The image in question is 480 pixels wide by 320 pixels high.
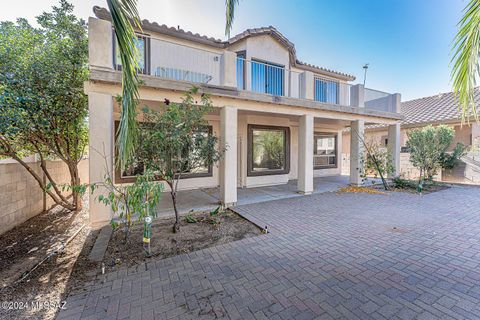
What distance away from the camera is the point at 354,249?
371cm

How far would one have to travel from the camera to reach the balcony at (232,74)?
20.3 feet

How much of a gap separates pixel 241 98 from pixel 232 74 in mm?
750

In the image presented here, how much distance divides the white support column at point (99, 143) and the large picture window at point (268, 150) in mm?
5787

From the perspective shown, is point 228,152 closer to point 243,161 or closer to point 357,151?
point 243,161

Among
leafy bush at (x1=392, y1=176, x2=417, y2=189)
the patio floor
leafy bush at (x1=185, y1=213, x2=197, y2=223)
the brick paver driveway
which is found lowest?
the brick paver driveway

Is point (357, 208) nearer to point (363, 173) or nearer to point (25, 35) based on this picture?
point (363, 173)

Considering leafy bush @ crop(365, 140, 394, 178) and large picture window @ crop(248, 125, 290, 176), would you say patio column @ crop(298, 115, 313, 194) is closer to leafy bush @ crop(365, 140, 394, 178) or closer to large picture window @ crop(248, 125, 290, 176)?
large picture window @ crop(248, 125, 290, 176)

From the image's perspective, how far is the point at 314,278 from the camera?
2.88 meters

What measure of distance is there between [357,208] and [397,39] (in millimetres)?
8083

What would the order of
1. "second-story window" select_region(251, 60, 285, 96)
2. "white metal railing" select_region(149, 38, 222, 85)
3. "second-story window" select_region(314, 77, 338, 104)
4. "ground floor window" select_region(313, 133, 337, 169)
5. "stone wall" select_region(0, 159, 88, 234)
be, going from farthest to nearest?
"ground floor window" select_region(313, 133, 337, 169)
"second-story window" select_region(314, 77, 338, 104)
"second-story window" select_region(251, 60, 285, 96)
"white metal railing" select_region(149, 38, 222, 85)
"stone wall" select_region(0, 159, 88, 234)

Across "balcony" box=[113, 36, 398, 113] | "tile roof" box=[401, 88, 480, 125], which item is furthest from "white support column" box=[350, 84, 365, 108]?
"tile roof" box=[401, 88, 480, 125]

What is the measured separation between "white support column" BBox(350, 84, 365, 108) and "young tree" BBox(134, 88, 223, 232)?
7597 mm

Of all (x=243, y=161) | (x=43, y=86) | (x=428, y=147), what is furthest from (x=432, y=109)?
(x=43, y=86)

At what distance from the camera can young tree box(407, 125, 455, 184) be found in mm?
8977
